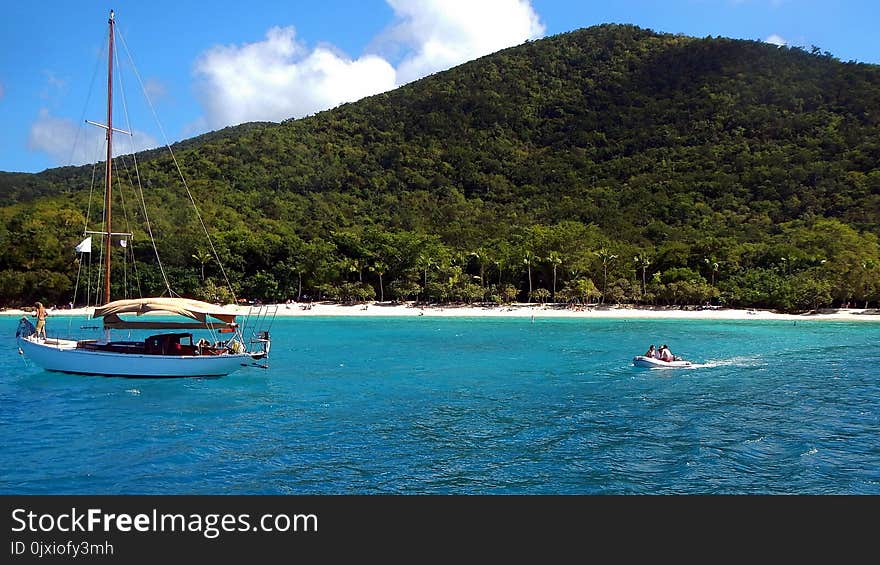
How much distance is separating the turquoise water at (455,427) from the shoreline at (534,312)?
30.5m

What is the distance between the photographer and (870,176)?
101875 millimetres

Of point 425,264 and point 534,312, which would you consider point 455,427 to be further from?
point 425,264

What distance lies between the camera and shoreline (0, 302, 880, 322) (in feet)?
224

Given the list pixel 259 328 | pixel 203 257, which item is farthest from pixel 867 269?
pixel 203 257

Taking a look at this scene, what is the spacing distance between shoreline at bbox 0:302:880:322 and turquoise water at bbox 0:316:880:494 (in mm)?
30467

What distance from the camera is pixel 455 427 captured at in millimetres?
20375

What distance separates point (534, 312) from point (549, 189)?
188 feet

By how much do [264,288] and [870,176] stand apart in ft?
295

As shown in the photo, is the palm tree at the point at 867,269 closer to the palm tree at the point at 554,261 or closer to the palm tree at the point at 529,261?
the palm tree at the point at 554,261

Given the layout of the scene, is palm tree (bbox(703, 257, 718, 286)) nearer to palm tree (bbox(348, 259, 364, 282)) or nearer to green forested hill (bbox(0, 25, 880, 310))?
green forested hill (bbox(0, 25, 880, 310))

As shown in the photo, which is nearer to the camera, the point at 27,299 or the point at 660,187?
the point at 27,299

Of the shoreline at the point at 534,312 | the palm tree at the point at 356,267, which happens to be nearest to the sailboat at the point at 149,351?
the shoreline at the point at 534,312
